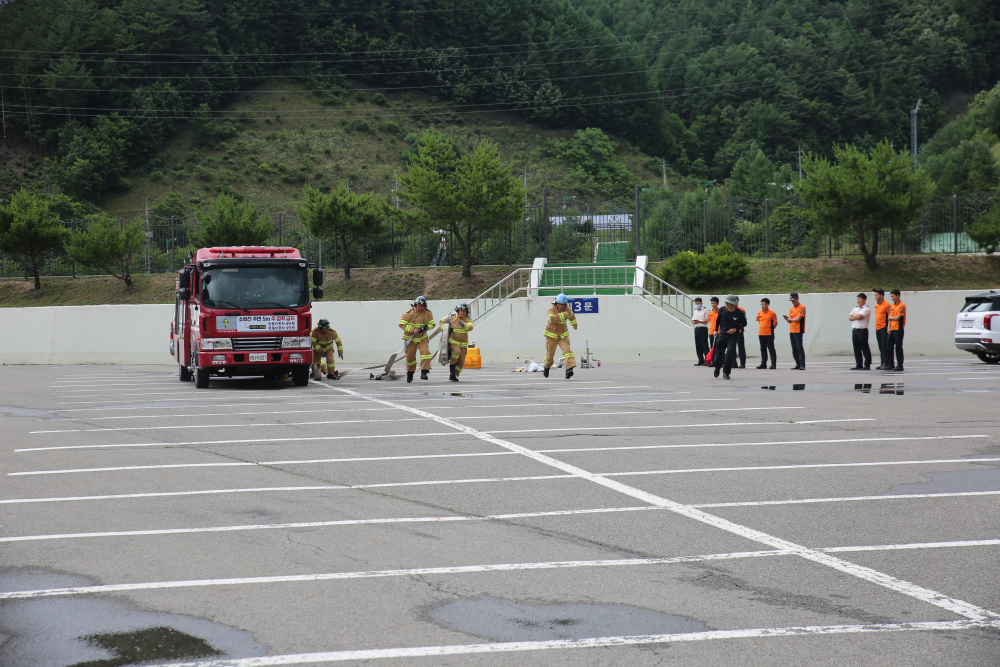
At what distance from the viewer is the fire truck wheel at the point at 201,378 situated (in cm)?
1912

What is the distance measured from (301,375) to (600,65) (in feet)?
369

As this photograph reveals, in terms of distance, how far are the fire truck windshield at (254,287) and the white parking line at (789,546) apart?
1056 centimetres

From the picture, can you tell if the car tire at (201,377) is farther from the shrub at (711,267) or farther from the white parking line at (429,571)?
the shrub at (711,267)

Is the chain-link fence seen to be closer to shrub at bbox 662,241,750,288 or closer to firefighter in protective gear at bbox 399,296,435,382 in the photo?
shrub at bbox 662,241,750,288

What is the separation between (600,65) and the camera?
4929 inches

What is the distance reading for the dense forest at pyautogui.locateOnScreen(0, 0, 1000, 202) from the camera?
114062 mm

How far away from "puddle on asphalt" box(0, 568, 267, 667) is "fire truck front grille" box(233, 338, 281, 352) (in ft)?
46.8

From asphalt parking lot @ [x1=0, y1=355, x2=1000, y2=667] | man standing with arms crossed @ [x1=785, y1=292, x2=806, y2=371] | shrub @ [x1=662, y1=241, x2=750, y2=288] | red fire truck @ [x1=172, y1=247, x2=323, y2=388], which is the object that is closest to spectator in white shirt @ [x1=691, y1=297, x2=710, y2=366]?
man standing with arms crossed @ [x1=785, y1=292, x2=806, y2=371]

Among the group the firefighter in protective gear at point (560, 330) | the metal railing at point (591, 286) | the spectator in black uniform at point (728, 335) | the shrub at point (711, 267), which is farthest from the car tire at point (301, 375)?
the shrub at point (711, 267)

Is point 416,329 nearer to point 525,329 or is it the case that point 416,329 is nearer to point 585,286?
point 525,329

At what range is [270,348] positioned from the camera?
1909 centimetres

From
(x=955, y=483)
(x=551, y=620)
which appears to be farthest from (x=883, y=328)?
(x=551, y=620)

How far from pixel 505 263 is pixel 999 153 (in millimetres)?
55313

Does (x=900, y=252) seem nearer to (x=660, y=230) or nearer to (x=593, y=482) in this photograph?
(x=660, y=230)
